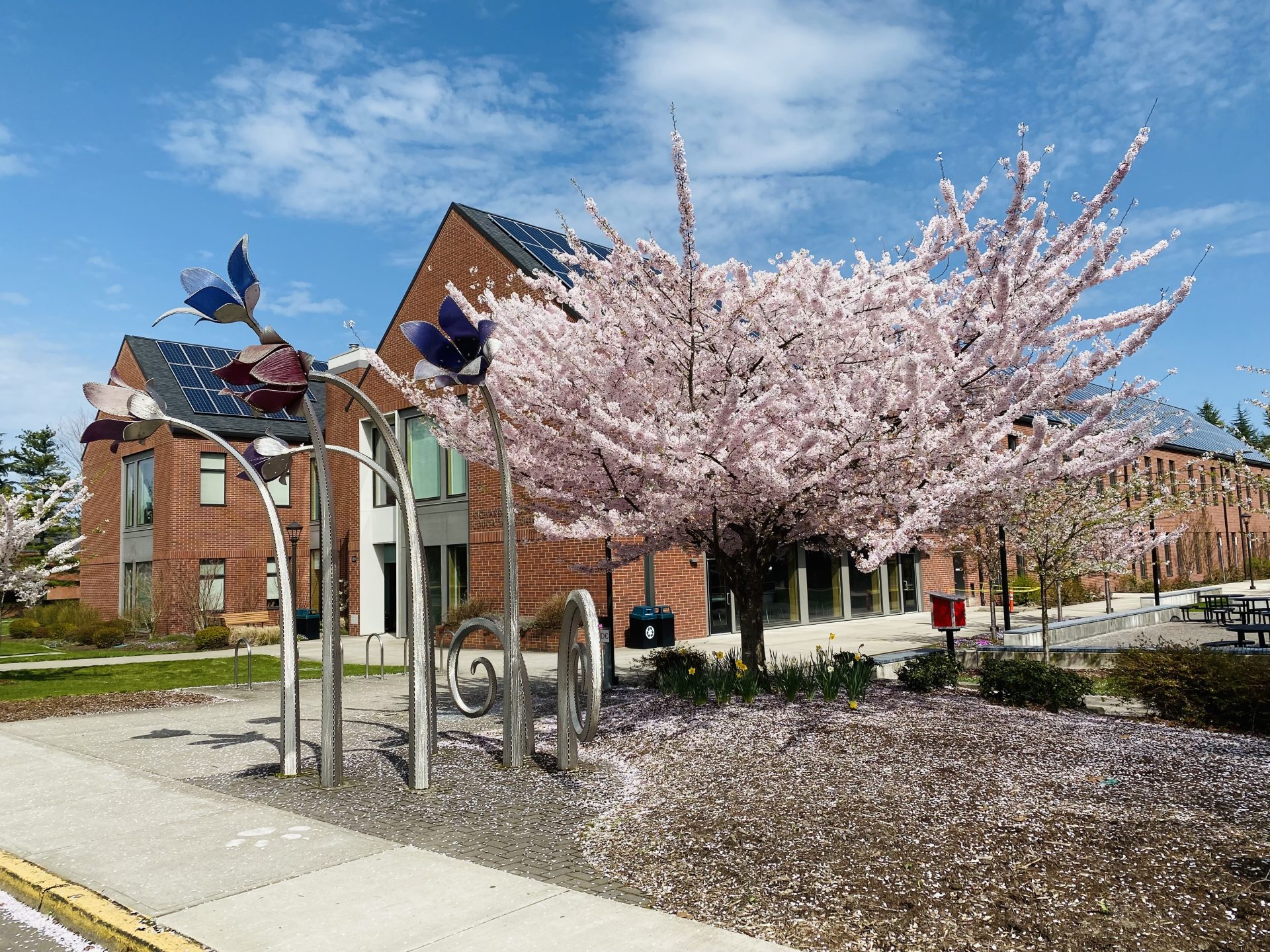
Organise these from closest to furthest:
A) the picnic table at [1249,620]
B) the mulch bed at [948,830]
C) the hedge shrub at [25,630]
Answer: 1. the mulch bed at [948,830]
2. the picnic table at [1249,620]
3. the hedge shrub at [25,630]

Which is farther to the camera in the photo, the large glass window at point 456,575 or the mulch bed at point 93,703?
the large glass window at point 456,575

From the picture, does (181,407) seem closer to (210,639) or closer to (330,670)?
(210,639)

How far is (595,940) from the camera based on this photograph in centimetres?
414

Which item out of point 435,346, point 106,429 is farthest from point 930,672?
point 106,429

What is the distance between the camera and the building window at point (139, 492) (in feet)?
107

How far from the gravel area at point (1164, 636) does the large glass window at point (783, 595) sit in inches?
309

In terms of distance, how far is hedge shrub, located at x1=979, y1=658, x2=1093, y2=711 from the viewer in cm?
971

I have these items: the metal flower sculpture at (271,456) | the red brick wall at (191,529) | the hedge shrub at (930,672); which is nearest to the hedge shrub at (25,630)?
the red brick wall at (191,529)

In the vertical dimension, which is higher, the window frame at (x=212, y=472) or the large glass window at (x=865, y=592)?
the window frame at (x=212, y=472)

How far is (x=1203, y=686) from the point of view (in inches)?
351

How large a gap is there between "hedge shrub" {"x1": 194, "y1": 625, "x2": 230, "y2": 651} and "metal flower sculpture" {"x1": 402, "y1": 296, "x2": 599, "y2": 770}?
64.8ft

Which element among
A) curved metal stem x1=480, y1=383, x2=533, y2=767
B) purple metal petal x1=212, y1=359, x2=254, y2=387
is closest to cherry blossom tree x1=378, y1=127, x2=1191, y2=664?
curved metal stem x1=480, y1=383, x2=533, y2=767

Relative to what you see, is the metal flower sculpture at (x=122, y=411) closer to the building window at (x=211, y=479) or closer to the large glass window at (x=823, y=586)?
the large glass window at (x=823, y=586)

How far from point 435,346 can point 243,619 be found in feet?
82.0
